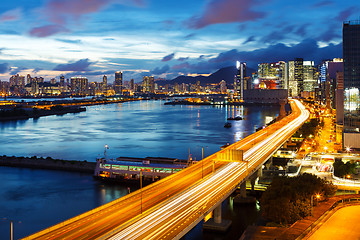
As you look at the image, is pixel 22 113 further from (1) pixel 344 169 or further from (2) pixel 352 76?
(1) pixel 344 169

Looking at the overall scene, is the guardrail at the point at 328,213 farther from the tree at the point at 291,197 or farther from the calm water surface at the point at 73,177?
the calm water surface at the point at 73,177

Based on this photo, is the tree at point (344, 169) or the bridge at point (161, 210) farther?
the tree at point (344, 169)

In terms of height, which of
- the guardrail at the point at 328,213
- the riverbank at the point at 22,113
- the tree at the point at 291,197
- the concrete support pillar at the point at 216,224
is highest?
the riverbank at the point at 22,113

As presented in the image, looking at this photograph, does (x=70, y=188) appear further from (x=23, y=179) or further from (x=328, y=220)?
(x=328, y=220)

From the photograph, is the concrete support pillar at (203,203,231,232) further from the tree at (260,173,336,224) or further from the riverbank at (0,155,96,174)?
Result: the riverbank at (0,155,96,174)

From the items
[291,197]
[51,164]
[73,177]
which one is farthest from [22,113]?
[291,197]

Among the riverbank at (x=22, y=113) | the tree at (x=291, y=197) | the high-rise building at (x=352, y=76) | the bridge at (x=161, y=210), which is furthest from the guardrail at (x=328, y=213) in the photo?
the riverbank at (x=22, y=113)
